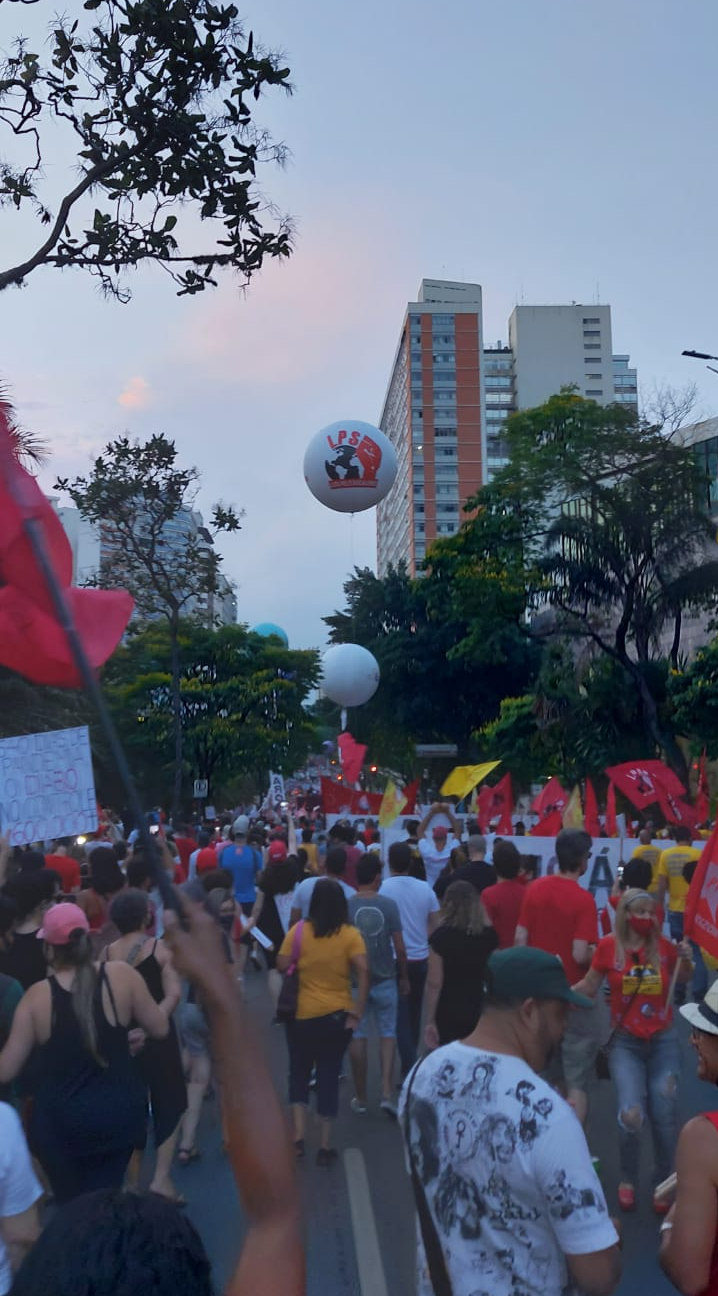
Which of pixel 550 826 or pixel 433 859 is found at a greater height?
pixel 550 826

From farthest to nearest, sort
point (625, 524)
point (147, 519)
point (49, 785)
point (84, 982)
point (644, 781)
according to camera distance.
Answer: point (625, 524), point (147, 519), point (644, 781), point (49, 785), point (84, 982)

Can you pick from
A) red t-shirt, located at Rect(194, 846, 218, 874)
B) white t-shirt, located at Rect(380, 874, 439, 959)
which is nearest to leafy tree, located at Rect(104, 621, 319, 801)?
red t-shirt, located at Rect(194, 846, 218, 874)

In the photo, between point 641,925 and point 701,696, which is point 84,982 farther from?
point 701,696

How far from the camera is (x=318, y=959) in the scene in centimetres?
763

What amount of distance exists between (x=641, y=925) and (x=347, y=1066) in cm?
443

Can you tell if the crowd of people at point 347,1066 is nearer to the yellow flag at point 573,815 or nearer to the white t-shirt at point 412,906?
the white t-shirt at point 412,906

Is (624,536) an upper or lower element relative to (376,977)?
upper

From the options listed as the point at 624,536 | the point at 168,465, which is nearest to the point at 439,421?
the point at 624,536

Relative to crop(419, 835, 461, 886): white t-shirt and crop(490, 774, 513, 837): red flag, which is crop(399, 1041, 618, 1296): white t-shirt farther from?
crop(490, 774, 513, 837): red flag

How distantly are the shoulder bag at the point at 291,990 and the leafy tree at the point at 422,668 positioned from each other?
36.8 m

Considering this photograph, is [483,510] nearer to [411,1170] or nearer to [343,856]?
[343,856]

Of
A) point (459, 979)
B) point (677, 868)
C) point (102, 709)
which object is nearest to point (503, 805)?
point (677, 868)

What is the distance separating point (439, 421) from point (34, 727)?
66.4 m

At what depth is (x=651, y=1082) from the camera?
655 cm
